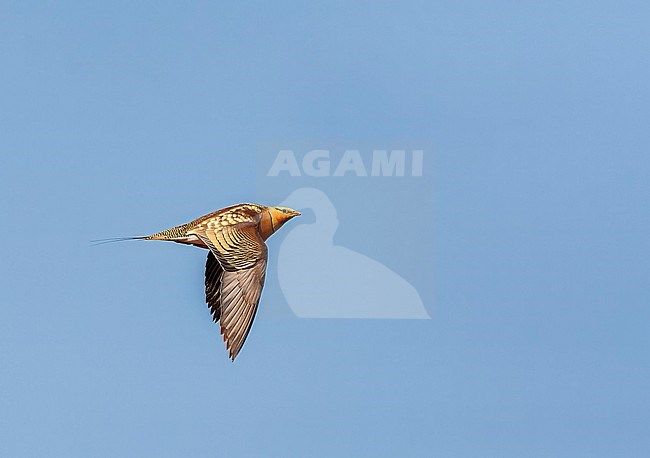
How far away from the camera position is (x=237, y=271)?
885 cm

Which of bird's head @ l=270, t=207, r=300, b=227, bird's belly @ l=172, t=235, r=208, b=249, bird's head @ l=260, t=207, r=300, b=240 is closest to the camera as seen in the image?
bird's belly @ l=172, t=235, r=208, b=249

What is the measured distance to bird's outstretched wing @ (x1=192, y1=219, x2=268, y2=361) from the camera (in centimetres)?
843

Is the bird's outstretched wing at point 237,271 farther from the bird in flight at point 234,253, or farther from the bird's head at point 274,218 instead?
the bird's head at point 274,218

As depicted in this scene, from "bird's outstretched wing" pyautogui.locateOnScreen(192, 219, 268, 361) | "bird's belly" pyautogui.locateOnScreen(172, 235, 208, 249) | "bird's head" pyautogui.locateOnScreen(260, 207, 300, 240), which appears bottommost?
"bird's outstretched wing" pyautogui.locateOnScreen(192, 219, 268, 361)

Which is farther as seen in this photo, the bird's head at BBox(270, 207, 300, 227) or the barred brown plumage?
the bird's head at BBox(270, 207, 300, 227)

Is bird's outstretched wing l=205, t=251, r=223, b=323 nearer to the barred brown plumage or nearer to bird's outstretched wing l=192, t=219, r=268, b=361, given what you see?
the barred brown plumage

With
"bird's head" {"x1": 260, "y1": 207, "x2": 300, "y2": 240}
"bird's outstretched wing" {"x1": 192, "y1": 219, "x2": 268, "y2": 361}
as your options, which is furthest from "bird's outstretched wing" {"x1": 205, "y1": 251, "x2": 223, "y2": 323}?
"bird's outstretched wing" {"x1": 192, "y1": 219, "x2": 268, "y2": 361}

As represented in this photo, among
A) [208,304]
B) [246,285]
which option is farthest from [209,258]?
[246,285]

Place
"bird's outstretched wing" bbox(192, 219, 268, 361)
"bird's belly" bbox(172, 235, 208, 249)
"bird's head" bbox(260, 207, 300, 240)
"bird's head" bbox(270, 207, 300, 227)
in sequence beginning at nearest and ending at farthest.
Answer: "bird's outstretched wing" bbox(192, 219, 268, 361) → "bird's belly" bbox(172, 235, 208, 249) → "bird's head" bbox(260, 207, 300, 240) → "bird's head" bbox(270, 207, 300, 227)

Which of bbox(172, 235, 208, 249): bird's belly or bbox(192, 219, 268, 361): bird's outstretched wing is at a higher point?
bbox(172, 235, 208, 249): bird's belly

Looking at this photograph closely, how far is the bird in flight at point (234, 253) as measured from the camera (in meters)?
8.49

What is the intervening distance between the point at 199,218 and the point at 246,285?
1.55 m

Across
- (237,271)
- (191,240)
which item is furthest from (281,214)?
(237,271)

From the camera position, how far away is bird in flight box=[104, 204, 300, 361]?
27.9 ft
